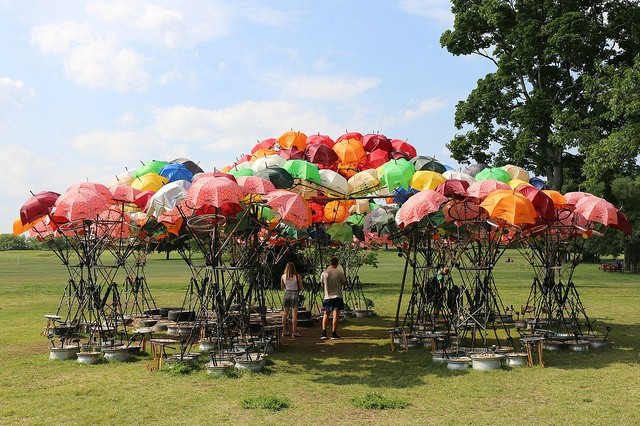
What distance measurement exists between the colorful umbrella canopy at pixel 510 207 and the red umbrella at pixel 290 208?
10.3ft

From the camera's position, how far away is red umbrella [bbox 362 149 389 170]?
16.8 m

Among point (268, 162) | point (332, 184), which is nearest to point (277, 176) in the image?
point (268, 162)

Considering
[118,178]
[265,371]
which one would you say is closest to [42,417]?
[265,371]

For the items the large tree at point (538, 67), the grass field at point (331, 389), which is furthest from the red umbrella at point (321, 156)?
the large tree at point (538, 67)

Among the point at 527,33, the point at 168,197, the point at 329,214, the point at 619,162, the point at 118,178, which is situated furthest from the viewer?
the point at 527,33

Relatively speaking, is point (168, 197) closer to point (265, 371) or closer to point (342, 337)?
Result: point (265, 371)

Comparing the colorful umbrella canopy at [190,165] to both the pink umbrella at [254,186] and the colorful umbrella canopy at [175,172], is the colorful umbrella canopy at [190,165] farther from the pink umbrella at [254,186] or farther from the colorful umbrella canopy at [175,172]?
the pink umbrella at [254,186]

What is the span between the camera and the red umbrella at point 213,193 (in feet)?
33.9

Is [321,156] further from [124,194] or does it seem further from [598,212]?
[598,212]

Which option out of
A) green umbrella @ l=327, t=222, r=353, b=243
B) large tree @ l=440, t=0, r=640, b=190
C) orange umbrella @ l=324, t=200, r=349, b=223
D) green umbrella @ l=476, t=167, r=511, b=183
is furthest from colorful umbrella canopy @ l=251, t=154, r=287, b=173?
large tree @ l=440, t=0, r=640, b=190

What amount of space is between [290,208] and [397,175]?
4115mm

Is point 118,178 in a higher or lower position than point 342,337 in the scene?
higher

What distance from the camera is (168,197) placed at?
11477mm

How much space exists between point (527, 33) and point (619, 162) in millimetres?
7367
